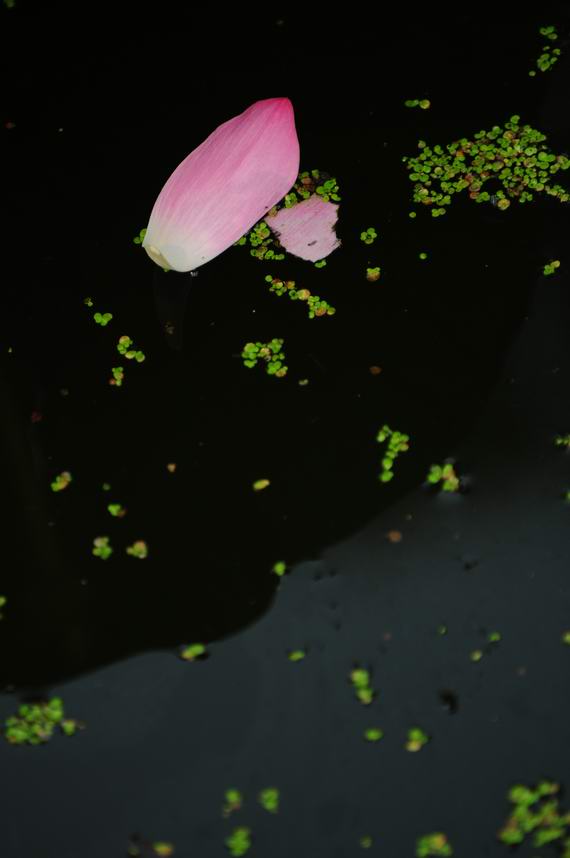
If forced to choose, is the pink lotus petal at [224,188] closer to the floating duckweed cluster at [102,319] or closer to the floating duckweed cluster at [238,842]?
the floating duckweed cluster at [102,319]

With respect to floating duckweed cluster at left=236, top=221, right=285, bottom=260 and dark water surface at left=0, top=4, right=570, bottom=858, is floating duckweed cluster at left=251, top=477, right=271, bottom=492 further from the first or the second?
floating duckweed cluster at left=236, top=221, right=285, bottom=260

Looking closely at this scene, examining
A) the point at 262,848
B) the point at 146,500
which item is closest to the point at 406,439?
the point at 146,500

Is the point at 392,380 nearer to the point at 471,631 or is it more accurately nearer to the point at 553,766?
the point at 471,631

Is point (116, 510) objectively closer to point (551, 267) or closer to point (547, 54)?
point (551, 267)

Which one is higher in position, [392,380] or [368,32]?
[368,32]

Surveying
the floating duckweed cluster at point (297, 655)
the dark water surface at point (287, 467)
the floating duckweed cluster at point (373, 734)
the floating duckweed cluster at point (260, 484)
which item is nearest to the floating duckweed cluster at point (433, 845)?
the dark water surface at point (287, 467)

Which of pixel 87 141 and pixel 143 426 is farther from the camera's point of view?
pixel 87 141

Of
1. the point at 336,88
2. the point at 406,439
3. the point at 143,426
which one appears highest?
the point at 336,88

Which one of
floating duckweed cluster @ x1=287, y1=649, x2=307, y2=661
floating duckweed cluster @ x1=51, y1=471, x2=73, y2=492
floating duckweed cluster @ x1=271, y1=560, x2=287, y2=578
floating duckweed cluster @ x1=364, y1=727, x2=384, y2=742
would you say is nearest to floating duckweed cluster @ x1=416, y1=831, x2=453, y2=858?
floating duckweed cluster @ x1=364, y1=727, x2=384, y2=742

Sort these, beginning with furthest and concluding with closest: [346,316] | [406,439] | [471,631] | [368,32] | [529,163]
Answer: [368,32] → [529,163] → [346,316] → [406,439] → [471,631]
